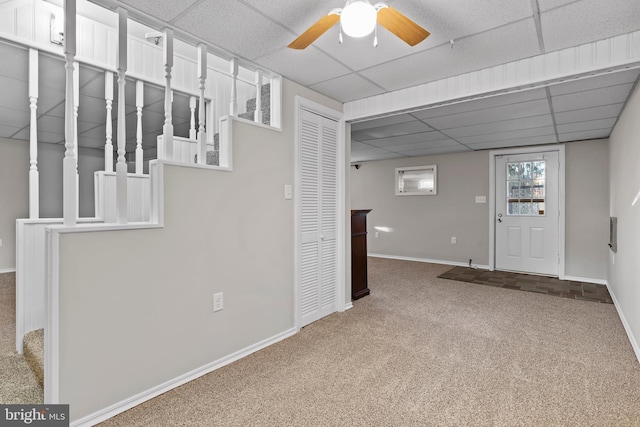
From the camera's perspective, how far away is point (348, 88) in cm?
311

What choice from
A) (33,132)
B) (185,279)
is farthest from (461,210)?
(33,132)

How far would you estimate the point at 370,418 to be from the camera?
1.77 m

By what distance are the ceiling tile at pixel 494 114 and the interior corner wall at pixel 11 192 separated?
6494 millimetres

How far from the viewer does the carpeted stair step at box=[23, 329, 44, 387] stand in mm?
2039

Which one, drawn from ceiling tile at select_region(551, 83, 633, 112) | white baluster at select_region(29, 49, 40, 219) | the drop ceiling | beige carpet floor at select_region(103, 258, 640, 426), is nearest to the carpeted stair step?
beige carpet floor at select_region(103, 258, 640, 426)

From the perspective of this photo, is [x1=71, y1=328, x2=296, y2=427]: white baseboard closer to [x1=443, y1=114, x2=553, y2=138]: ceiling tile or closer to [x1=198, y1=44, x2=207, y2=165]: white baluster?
[x1=198, y1=44, x2=207, y2=165]: white baluster

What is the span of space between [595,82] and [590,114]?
1.13m

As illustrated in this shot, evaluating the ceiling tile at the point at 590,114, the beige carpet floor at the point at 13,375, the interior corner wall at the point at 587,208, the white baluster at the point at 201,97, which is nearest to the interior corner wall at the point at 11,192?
the beige carpet floor at the point at 13,375

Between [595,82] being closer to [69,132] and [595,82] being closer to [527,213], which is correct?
[527,213]

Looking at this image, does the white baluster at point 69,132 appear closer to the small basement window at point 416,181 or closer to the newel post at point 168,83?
the newel post at point 168,83

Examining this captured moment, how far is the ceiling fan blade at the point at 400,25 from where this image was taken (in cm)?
158

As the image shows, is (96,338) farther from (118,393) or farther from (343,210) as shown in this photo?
(343,210)

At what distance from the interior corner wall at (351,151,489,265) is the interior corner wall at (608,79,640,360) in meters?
2.22

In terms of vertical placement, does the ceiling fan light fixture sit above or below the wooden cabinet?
above
